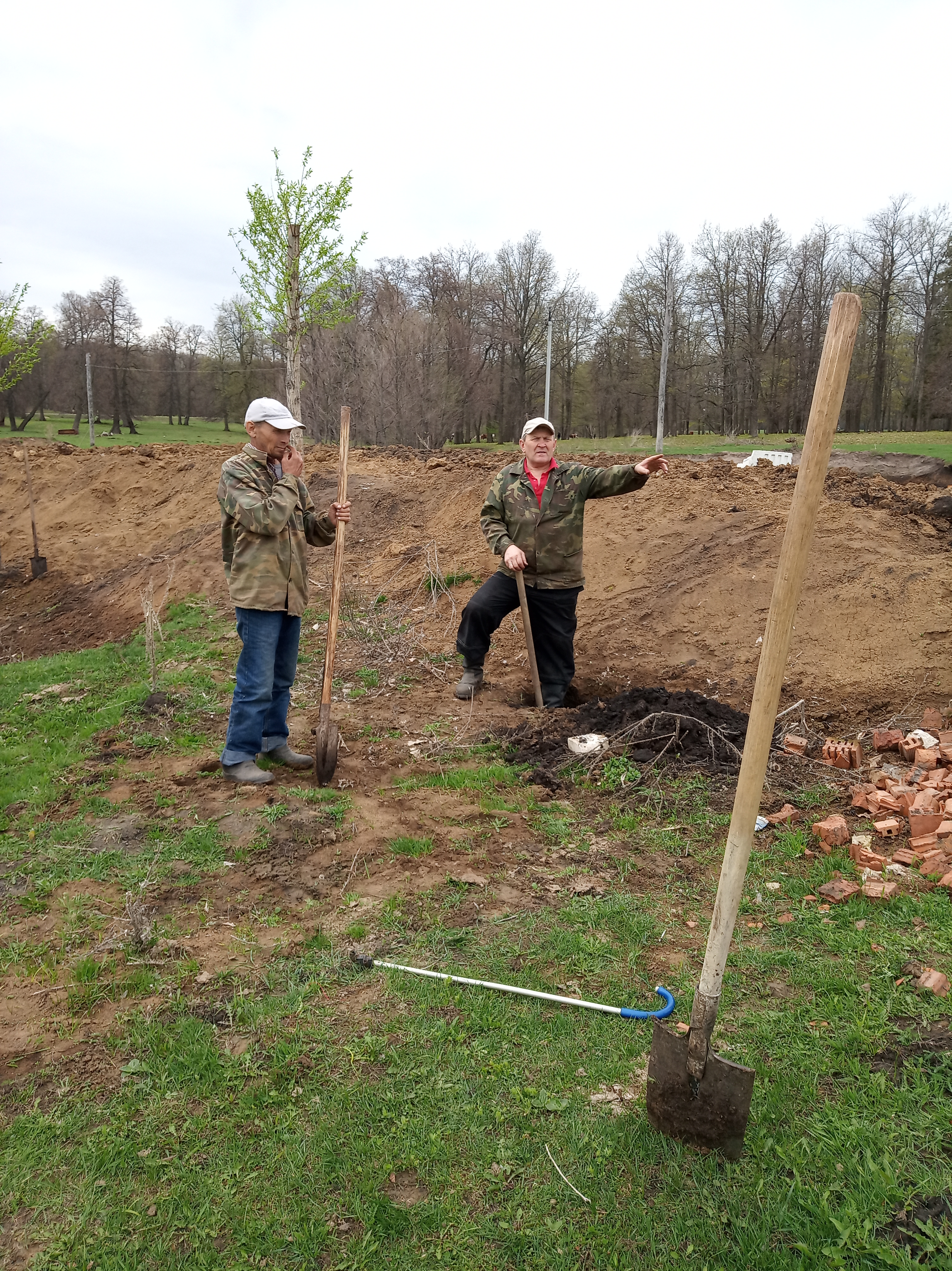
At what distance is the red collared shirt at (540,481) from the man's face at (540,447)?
4 centimetres

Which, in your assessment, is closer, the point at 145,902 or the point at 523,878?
the point at 145,902

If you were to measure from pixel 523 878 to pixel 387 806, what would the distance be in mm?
1121

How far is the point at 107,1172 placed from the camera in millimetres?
2326

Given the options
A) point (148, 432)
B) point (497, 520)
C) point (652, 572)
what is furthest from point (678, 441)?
point (148, 432)

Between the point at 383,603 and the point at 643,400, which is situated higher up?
the point at 643,400

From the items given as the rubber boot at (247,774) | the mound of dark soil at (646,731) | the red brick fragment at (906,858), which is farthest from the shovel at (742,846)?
the rubber boot at (247,774)

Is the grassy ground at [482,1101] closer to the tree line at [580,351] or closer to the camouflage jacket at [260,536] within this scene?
the camouflage jacket at [260,536]

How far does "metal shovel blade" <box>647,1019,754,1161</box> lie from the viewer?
229 cm

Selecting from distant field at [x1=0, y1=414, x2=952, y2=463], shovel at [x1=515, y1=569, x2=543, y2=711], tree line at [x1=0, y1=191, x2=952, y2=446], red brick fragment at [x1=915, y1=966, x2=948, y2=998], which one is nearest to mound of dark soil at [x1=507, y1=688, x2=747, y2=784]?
shovel at [x1=515, y1=569, x2=543, y2=711]

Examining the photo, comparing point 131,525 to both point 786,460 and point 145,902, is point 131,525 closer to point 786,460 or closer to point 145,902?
point 786,460

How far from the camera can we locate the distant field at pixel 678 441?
24.0 m

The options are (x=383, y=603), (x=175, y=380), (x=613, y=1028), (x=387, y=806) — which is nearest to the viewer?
(x=613, y=1028)

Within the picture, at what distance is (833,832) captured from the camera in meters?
3.96

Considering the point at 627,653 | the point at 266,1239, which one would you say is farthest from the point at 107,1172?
the point at 627,653
